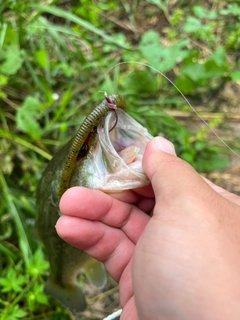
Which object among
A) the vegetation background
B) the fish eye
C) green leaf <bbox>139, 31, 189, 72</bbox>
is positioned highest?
the fish eye

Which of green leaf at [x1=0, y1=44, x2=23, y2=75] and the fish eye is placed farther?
green leaf at [x1=0, y1=44, x2=23, y2=75]

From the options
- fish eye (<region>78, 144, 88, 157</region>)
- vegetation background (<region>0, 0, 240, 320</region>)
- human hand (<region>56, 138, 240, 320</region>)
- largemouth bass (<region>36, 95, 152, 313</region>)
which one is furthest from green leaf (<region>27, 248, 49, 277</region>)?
fish eye (<region>78, 144, 88, 157</region>)

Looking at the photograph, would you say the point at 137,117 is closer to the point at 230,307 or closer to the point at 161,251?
the point at 161,251

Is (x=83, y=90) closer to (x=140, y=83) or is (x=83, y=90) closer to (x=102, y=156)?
(x=140, y=83)

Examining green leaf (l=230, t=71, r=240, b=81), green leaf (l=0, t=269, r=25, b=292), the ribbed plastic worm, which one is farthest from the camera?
green leaf (l=230, t=71, r=240, b=81)

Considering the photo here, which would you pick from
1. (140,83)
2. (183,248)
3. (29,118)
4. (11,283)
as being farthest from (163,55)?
(183,248)

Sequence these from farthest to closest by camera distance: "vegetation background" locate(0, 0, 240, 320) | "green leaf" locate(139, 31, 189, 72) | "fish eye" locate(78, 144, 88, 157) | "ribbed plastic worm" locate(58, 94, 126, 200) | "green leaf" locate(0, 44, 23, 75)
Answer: "green leaf" locate(139, 31, 189, 72), "green leaf" locate(0, 44, 23, 75), "vegetation background" locate(0, 0, 240, 320), "fish eye" locate(78, 144, 88, 157), "ribbed plastic worm" locate(58, 94, 126, 200)

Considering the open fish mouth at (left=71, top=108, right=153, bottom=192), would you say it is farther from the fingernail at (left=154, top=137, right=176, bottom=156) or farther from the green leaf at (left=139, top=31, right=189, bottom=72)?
the green leaf at (left=139, top=31, right=189, bottom=72)
